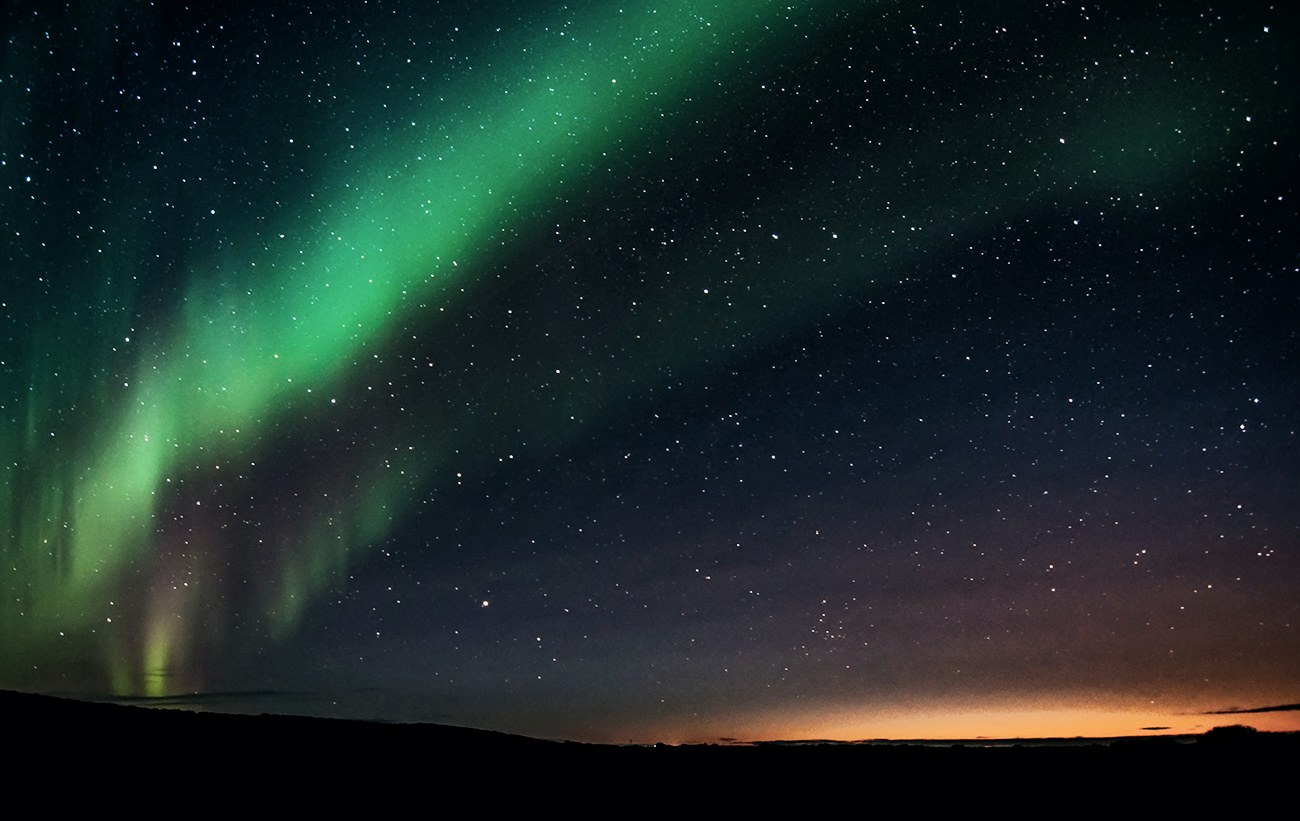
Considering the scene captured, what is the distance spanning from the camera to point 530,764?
8.16 metres

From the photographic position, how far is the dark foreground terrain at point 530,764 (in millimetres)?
6363

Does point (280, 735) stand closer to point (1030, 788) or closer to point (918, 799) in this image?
point (918, 799)

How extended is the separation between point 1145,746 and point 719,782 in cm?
567

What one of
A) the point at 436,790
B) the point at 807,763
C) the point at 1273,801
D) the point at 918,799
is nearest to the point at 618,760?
the point at 807,763

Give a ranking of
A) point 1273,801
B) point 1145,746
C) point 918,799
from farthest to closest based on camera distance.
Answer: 1. point 1145,746
2. point 918,799
3. point 1273,801

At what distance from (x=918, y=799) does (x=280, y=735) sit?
7.17m

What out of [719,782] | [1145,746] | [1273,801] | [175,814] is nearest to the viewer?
[175,814]

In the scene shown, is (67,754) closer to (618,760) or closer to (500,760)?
(500,760)

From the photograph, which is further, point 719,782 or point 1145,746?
point 1145,746

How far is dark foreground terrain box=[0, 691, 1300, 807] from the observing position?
6.36m

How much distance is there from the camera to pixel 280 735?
881 cm

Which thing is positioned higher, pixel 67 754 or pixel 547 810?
pixel 67 754

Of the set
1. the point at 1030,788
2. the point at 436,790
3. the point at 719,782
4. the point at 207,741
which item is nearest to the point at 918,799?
the point at 1030,788

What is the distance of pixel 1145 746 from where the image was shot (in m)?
9.02
